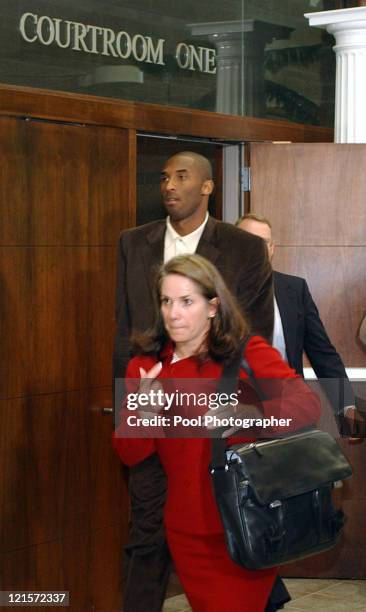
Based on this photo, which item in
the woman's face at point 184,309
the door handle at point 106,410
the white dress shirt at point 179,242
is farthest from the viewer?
the door handle at point 106,410

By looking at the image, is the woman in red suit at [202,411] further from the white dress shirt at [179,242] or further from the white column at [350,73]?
the white column at [350,73]

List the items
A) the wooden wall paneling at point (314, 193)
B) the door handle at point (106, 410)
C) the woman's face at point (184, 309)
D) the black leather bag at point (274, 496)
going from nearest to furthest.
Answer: the black leather bag at point (274, 496)
the woman's face at point (184, 309)
the door handle at point (106, 410)
the wooden wall paneling at point (314, 193)

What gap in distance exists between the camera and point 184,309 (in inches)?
111

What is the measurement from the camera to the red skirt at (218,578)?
275 cm

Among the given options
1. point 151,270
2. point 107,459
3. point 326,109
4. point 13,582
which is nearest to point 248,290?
point 151,270

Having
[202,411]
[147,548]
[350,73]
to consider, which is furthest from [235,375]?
[350,73]

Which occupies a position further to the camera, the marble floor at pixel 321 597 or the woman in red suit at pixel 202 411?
the marble floor at pixel 321 597

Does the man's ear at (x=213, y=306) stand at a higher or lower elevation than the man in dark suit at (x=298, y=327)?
higher

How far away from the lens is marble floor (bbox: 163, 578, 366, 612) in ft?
16.3

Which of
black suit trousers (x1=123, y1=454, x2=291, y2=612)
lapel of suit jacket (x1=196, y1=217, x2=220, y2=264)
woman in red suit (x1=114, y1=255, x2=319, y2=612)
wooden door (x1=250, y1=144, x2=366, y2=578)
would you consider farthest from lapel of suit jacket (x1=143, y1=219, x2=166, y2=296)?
wooden door (x1=250, y1=144, x2=366, y2=578)

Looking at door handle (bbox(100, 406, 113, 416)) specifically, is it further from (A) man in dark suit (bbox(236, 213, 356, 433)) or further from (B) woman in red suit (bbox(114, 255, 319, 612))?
(B) woman in red suit (bbox(114, 255, 319, 612))


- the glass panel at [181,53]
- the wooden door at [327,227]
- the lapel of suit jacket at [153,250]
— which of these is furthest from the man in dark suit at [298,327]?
the glass panel at [181,53]

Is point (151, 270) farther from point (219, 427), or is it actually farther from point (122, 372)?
point (219, 427)

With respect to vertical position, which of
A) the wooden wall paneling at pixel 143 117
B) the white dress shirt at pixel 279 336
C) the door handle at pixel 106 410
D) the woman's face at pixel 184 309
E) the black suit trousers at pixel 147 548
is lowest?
the black suit trousers at pixel 147 548
